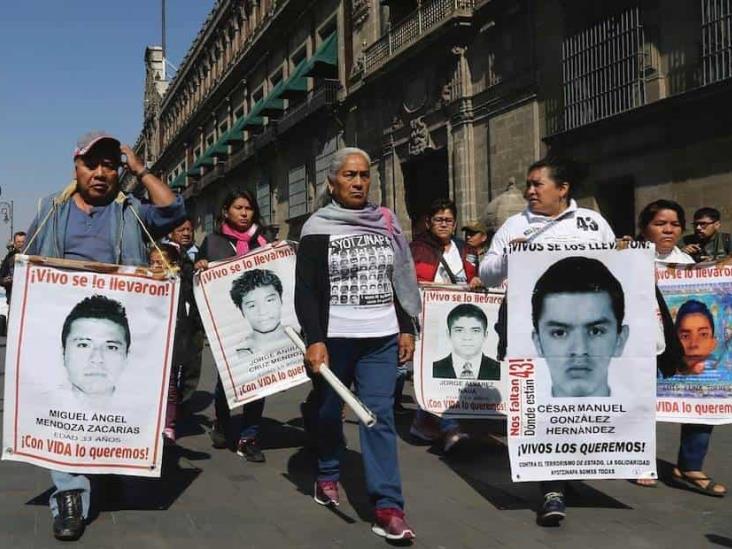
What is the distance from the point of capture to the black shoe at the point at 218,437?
6.64m

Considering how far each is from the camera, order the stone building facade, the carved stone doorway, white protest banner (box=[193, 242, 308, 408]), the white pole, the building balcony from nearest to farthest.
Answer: the white pole < white protest banner (box=[193, 242, 308, 408]) < the stone building facade < the building balcony < the carved stone doorway

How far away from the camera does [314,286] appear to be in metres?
4.51

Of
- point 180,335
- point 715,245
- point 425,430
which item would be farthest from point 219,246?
point 715,245

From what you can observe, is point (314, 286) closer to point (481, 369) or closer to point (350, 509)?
point (350, 509)

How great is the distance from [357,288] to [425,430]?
2570mm

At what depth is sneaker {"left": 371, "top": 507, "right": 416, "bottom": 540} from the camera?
4.07 meters

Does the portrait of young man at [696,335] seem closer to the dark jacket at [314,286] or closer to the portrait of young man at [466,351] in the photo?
the portrait of young man at [466,351]

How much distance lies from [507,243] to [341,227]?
35.4 inches

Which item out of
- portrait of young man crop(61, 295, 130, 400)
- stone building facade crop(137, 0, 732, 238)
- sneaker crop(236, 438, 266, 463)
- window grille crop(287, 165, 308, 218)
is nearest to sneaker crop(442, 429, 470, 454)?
sneaker crop(236, 438, 266, 463)

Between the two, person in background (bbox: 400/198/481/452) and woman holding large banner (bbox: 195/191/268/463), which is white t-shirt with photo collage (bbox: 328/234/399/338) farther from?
person in background (bbox: 400/198/481/452)

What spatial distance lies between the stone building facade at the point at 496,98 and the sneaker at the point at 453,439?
6799mm

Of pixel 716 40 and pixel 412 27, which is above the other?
pixel 412 27

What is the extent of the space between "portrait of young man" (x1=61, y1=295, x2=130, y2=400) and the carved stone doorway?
15021 millimetres

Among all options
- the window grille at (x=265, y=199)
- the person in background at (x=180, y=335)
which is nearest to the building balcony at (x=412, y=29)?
the window grille at (x=265, y=199)
